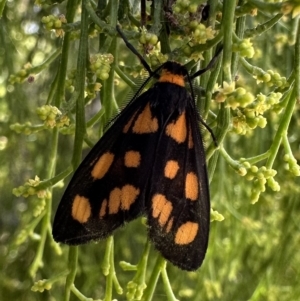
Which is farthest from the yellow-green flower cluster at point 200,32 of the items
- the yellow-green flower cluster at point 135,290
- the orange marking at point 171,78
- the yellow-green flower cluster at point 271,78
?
the yellow-green flower cluster at point 135,290

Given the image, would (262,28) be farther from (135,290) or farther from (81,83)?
(135,290)

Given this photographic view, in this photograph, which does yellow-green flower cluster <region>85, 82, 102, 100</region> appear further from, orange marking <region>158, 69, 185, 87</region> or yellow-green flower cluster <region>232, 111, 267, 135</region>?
yellow-green flower cluster <region>232, 111, 267, 135</region>

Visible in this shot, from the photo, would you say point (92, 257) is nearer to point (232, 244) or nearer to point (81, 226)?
point (232, 244)

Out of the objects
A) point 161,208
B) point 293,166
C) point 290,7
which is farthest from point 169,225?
point 290,7

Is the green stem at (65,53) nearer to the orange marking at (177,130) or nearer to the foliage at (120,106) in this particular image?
the foliage at (120,106)

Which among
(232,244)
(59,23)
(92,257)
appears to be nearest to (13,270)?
(92,257)

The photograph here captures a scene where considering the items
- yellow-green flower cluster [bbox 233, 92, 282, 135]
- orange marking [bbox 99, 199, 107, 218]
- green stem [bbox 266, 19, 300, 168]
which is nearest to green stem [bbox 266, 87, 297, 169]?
green stem [bbox 266, 19, 300, 168]
